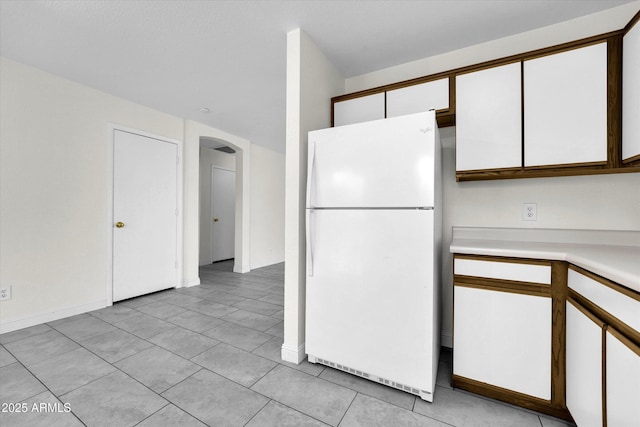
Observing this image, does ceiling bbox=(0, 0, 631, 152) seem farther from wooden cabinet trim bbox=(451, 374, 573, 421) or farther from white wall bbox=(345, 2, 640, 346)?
wooden cabinet trim bbox=(451, 374, 573, 421)

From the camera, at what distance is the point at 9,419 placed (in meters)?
1.42

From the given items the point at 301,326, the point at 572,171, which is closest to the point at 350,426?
the point at 301,326

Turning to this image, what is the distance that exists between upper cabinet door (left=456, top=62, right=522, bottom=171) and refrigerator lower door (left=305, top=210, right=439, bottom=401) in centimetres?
73

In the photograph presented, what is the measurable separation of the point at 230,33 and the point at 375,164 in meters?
1.55

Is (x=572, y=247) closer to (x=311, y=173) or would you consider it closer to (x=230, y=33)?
(x=311, y=173)

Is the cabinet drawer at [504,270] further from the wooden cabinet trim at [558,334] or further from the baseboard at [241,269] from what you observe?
the baseboard at [241,269]

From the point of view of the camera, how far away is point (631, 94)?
144 cm

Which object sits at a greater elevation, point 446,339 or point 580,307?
point 580,307

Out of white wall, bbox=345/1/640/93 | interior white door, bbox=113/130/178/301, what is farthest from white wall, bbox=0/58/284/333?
white wall, bbox=345/1/640/93

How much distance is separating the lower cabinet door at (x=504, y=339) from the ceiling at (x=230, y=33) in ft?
6.12

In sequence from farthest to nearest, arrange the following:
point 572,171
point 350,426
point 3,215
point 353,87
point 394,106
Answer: point 353,87, point 3,215, point 394,106, point 572,171, point 350,426

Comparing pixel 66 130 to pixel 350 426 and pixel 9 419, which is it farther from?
pixel 350 426

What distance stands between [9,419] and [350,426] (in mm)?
1785

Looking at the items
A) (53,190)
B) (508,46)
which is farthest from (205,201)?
(508,46)
